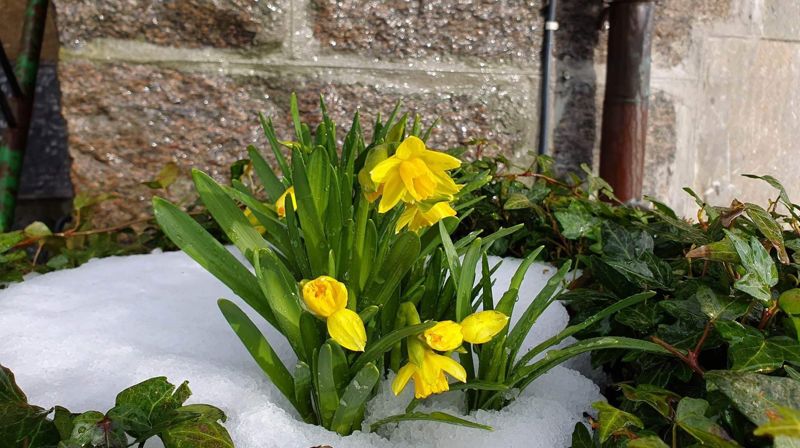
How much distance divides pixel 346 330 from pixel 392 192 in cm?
14

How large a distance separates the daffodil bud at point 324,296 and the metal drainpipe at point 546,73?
3.69ft

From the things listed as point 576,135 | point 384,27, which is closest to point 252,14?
point 384,27

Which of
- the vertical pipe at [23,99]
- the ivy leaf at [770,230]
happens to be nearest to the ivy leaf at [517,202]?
the ivy leaf at [770,230]

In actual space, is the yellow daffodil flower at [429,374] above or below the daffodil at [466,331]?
below

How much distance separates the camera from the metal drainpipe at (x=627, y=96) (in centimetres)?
152

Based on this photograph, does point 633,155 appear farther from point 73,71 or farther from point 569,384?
point 73,71

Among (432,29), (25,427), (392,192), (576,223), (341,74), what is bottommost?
(25,427)

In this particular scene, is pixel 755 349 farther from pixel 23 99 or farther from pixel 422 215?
pixel 23 99

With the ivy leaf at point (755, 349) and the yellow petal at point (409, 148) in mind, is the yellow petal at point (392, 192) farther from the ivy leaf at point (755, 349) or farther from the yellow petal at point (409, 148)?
the ivy leaf at point (755, 349)

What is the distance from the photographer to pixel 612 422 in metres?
0.59

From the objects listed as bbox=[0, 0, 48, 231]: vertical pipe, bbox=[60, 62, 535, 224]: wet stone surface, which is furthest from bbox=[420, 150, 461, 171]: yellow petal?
bbox=[0, 0, 48, 231]: vertical pipe

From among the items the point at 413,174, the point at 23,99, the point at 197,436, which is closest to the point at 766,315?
the point at 413,174

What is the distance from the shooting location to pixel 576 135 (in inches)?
64.7

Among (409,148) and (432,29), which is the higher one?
(432,29)
